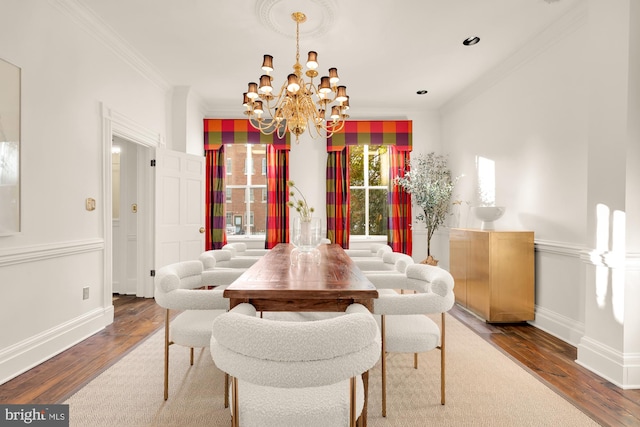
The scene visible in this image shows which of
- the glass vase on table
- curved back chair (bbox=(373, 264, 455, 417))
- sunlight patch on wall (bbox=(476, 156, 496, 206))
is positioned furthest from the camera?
sunlight patch on wall (bbox=(476, 156, 496, 206))

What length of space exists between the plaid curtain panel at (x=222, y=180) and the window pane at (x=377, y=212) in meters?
1.50

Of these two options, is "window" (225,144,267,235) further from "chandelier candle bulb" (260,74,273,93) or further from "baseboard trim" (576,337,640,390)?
"baseboard trim" (576,337,640,390)

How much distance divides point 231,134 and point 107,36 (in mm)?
2563

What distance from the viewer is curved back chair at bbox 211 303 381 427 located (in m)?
1.02

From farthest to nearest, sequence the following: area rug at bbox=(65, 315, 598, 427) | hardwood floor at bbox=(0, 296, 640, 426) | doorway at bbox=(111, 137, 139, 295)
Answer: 1. doorway at bbox=(111, 137, 139, 295)
2. hardwood floor at bbox=(0, 296, 640, 426)
3. area rug at bbox=(65, 315, 598, 427)

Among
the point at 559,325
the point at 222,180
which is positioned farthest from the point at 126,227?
the point at 559,325

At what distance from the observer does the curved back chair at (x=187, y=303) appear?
1.81m

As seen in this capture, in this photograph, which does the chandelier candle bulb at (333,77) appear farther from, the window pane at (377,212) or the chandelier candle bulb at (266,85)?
the window pane at (377,212)

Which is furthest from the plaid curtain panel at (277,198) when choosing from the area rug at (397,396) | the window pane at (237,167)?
the area rug at (397,396)

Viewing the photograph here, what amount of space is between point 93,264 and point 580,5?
4897 millimetres

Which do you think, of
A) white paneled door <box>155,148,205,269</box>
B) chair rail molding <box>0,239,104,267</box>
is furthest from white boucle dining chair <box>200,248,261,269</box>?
white paneled door <box>155,148,205,269</box>

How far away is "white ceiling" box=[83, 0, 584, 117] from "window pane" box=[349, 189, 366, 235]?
1.96 metres

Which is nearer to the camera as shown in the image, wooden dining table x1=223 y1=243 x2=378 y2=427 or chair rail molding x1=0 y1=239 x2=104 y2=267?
wooden dining table x1=223 y1=243 x2=378 y2=427

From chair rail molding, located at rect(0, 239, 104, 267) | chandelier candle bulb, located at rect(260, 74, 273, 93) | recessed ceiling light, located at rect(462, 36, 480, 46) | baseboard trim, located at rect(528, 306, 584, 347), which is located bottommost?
baseboard trim, located at rect(528, 306, 584, 347)
